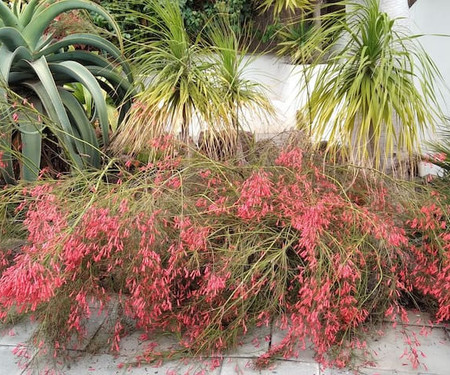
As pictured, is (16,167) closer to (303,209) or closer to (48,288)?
(48,288)

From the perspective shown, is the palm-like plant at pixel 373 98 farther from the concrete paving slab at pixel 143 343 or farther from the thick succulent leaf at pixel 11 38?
the thick succulent leaf at pixel 11 38

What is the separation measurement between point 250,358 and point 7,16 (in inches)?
108

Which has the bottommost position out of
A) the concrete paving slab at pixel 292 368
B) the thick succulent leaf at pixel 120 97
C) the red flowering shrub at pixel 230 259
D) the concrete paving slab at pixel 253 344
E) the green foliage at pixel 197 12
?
the concrete paving slab at pixel 292 368

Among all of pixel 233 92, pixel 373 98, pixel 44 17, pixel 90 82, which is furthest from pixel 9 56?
pixel 373 98

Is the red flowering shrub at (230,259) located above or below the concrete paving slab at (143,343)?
above

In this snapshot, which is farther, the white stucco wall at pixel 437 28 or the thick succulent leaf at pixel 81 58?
the white stucco wall at pixel 437 28

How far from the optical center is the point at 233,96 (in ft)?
13.0

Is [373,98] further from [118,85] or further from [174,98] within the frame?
[118,85]

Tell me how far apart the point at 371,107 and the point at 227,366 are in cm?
171

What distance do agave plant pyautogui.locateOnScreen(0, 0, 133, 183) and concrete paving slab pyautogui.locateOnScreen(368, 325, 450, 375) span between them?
6.81ft

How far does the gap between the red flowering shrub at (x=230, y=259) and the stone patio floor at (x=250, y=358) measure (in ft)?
0.25

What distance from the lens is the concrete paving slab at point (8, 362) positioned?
2.77 metres

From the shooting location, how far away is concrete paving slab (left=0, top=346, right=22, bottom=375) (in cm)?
277

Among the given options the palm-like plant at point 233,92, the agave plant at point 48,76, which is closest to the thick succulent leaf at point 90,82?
the agave plant at point 48,76
